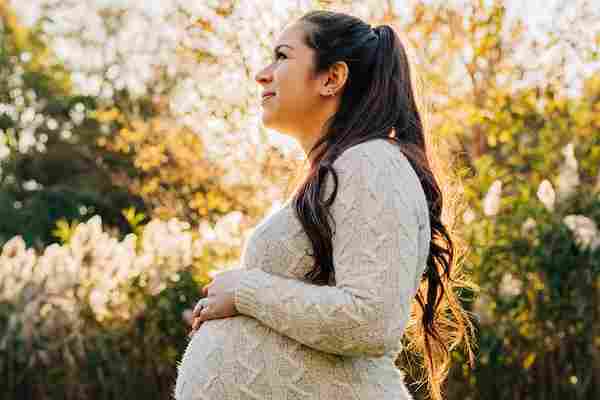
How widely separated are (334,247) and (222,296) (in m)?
0.30

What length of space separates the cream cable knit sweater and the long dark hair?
0.08 m

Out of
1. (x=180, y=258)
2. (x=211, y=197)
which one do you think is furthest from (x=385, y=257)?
(x=211, y=197)

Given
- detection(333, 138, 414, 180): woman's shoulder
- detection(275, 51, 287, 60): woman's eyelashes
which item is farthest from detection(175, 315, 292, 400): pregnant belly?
detection(275, 51, 287, 60): woman's eyelashes

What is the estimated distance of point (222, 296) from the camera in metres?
1.96

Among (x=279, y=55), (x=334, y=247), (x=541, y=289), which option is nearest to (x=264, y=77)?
(x=279, y=55)

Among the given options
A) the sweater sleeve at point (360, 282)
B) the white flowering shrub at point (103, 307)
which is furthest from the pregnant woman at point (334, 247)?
the white flowering shrub at point (103, 307)

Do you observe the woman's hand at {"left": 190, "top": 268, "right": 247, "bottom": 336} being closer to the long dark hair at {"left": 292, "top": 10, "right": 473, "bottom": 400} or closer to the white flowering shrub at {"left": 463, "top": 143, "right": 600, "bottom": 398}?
the long dark hair at {"left": 292, "top": 10, "right": 473, "bottom": 400}

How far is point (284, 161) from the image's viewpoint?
19.5 ft

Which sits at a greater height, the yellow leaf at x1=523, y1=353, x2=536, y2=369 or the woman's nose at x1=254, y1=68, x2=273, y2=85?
the woman's nose at x1=254, y1=68, x2=273, y2=85

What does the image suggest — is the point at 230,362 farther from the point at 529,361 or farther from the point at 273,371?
the point at 529,361

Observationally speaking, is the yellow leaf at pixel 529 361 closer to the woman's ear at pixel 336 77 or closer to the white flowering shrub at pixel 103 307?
the white flowering shrub at pixel 103 307

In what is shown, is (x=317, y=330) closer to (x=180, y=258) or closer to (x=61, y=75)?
(x=180, y=258)

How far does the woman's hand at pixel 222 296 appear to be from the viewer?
1.93 meters

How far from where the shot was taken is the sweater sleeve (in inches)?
68.6
